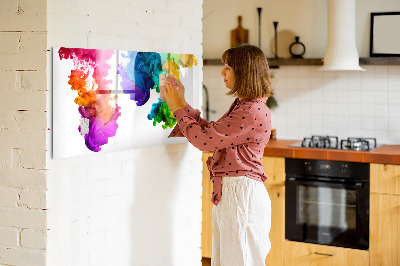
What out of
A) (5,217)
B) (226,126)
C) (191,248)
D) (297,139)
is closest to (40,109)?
(5,217)

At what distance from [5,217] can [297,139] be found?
124 inches

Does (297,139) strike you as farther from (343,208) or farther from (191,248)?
(191,248)

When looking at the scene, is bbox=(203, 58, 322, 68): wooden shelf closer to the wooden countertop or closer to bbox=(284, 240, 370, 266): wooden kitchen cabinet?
the wooden countertop

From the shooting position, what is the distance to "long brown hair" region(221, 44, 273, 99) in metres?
2.89

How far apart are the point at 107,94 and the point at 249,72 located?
0.67 metres

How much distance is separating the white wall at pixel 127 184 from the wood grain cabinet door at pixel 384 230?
57.3 inches

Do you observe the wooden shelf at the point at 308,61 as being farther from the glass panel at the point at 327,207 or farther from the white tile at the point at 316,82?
the glass panel at the point at 327,207

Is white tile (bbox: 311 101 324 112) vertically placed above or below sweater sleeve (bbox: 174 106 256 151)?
above

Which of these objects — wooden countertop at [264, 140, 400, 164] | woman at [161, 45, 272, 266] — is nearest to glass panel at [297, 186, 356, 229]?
wooden countertop at [264, 140, 400, 164]

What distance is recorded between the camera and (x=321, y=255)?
14.8 feet

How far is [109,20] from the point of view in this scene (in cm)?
274

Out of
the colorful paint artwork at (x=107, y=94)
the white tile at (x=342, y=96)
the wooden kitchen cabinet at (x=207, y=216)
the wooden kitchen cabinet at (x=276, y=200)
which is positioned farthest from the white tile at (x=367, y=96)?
the colorful paint artwork at (x=107, y=94)

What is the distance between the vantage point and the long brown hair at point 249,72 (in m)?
2.89

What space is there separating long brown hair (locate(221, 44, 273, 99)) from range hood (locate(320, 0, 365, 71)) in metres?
1.90
